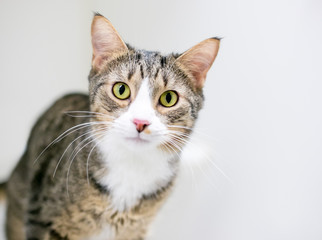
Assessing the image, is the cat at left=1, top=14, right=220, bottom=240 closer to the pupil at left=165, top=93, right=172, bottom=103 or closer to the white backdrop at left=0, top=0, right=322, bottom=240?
the pupil at left=165, top=93, right=172, bottom=103

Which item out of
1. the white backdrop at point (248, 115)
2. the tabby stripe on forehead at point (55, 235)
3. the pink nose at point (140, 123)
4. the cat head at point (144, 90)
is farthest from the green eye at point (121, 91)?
the tabby stripe on forehead at point (55, 235)

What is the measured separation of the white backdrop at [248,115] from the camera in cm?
99

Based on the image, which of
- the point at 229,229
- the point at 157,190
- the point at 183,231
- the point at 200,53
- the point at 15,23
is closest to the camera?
the point at 200,53

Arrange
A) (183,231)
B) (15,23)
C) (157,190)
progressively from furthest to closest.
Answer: (15,23), (183,231), (157,190)

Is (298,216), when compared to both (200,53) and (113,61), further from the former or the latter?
(113,61)

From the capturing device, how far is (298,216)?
1.03 meters

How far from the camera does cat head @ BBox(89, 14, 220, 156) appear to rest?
32.7 inches

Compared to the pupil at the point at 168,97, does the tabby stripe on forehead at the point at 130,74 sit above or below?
above

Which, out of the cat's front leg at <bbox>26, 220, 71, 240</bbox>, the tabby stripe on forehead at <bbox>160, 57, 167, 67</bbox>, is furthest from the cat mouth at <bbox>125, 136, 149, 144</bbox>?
the cat's front leg at <bbox>26, 220, 71, 240</bbox>

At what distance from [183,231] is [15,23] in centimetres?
109

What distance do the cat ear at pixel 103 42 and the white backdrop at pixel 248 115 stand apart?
289mm

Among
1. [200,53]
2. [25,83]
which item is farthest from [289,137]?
[25,83]

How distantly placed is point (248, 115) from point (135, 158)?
0.41 metres

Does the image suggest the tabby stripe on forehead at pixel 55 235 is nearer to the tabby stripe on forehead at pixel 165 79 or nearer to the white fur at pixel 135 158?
the white fur at pixel 135 158
